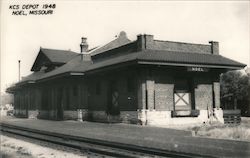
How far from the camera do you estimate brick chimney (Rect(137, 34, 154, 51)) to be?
20.5 metres

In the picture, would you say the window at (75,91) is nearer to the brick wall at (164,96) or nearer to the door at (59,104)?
the door at (59,104)

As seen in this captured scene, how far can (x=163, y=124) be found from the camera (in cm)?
1980

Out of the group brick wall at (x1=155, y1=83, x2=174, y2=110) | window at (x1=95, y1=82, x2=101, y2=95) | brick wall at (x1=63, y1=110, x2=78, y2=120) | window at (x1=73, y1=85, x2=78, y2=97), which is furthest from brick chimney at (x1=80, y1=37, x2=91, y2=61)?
brick wall at (x1=155, y1=83, x2=174, y2=110)

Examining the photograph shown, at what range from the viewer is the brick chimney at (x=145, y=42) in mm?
20486

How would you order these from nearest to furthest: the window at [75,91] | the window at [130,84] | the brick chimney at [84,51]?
the window at [130,84] < the window at [75,91] < the brick chimney at [84,51]

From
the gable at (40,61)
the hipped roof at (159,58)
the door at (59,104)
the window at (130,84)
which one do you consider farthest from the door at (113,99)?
the gable at (40,61)

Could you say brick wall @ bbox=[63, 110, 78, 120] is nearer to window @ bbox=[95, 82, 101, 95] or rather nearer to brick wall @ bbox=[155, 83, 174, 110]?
window @ bbox=[95, 82, 101, 95]

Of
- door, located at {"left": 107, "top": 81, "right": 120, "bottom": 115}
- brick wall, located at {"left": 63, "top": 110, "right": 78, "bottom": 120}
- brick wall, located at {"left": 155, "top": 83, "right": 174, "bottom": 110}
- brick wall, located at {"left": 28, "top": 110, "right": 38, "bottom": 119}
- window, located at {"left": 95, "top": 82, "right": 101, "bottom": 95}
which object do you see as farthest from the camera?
brick wall, located at {"left": 28, "top": 110, "right": 38, "bottom": 119}

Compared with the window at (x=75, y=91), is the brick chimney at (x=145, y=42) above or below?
above

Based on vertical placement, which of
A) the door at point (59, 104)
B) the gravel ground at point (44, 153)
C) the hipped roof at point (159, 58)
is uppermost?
the hipped roof at point (159, 58)

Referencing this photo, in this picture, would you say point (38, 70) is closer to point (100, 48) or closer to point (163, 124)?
point (100, 48)

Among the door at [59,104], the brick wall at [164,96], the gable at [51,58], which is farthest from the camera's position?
the gable at [51,58]

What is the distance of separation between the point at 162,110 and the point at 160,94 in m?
0.88

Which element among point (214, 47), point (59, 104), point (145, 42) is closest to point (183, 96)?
point (145, 42)
